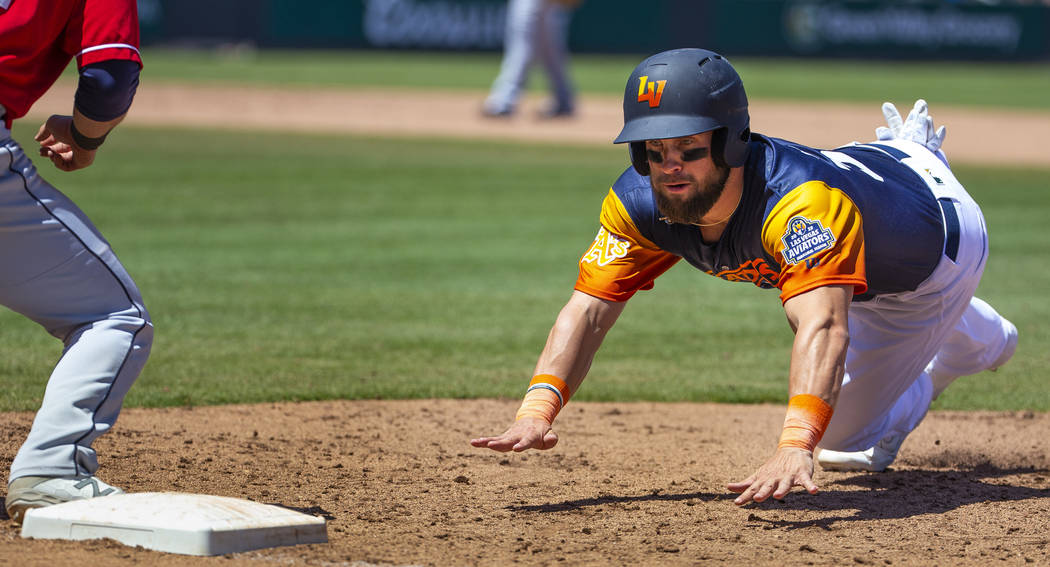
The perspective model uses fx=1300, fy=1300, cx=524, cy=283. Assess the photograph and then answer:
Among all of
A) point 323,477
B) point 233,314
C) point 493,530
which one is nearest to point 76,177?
point 233,314

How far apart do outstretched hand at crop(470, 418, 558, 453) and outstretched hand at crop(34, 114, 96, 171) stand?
4.81 ft

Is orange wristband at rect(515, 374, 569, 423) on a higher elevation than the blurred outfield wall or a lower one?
higher

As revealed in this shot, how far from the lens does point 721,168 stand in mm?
3967

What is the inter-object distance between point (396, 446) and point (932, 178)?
2272mm

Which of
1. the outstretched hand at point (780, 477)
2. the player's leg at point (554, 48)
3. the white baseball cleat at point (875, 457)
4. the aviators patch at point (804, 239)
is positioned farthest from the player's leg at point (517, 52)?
the outstretched hand at point (780, 477)

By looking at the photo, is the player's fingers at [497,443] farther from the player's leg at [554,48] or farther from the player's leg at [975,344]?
the player's leg at [554,48]

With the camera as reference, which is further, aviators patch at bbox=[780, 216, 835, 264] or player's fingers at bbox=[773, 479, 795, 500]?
aviators patch at bbox=[780, 216, 835, 264]

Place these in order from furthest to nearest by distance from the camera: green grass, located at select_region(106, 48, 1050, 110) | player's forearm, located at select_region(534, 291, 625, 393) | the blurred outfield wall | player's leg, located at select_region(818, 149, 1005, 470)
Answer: the blurred outfield wall, green grass, located at select_region(106, 48, 1050, 110), player's leg, located at select_region(818, 149, 1005, 470), player's forearm, located at select_region(534, 291, 625, 393)

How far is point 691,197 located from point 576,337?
2.10 ft

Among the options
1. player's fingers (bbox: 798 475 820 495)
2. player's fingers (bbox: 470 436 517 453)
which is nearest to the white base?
player's fingers (bbox: 470 436 517 453)

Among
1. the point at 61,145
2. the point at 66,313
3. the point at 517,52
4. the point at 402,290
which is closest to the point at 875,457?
the point at 66,313

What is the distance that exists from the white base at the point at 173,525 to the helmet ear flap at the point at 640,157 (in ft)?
4.85

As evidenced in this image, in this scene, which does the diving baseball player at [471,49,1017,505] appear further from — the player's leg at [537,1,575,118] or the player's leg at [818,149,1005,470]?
the player's leg at [537,1,575,118]

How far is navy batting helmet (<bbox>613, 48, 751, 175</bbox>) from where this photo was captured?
3.89 m
